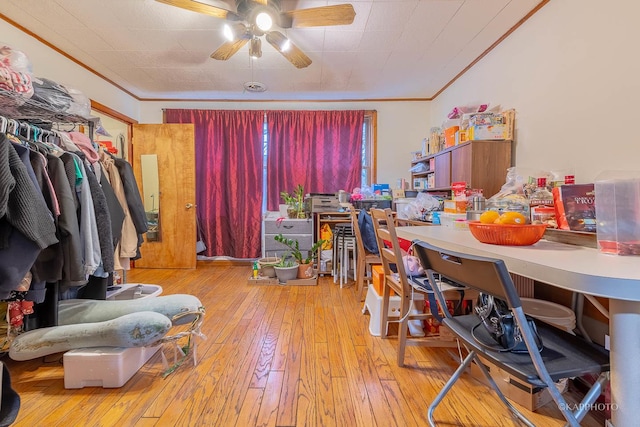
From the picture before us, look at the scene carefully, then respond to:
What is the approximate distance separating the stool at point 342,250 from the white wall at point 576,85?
1.65 metres

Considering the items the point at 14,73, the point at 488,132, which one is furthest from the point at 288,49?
the point at 488,132

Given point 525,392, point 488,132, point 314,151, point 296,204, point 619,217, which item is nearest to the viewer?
point 619,217

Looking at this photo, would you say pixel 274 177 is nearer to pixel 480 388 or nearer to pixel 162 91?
pixel 162 91

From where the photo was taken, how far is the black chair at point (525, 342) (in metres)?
0.71

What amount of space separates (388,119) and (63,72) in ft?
11.8

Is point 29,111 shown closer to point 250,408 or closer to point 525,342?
point 250,408

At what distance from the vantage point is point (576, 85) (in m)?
1.74

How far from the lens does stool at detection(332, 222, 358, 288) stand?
10.1 ft

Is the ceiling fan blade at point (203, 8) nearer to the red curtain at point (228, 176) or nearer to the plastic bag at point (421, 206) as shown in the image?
the red curtain at point (228, 176)

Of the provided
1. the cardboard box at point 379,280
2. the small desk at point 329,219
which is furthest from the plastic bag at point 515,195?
the small desk at point 329,219

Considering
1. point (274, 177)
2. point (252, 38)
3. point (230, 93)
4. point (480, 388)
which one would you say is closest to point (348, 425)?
point (480, 388)

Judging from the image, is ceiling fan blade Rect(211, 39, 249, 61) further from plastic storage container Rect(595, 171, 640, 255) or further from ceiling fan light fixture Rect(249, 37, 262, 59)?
plastic storage container Rect(595, 171, 640, 255)

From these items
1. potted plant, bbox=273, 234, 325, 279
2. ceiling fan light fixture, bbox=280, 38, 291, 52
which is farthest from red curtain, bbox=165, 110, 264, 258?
ceiling fan light fixture, bbox=280, 38, 291, 52

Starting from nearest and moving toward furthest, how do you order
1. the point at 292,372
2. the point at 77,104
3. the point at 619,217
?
the point at 619,217
the point at 292,372
the point at 77,104
